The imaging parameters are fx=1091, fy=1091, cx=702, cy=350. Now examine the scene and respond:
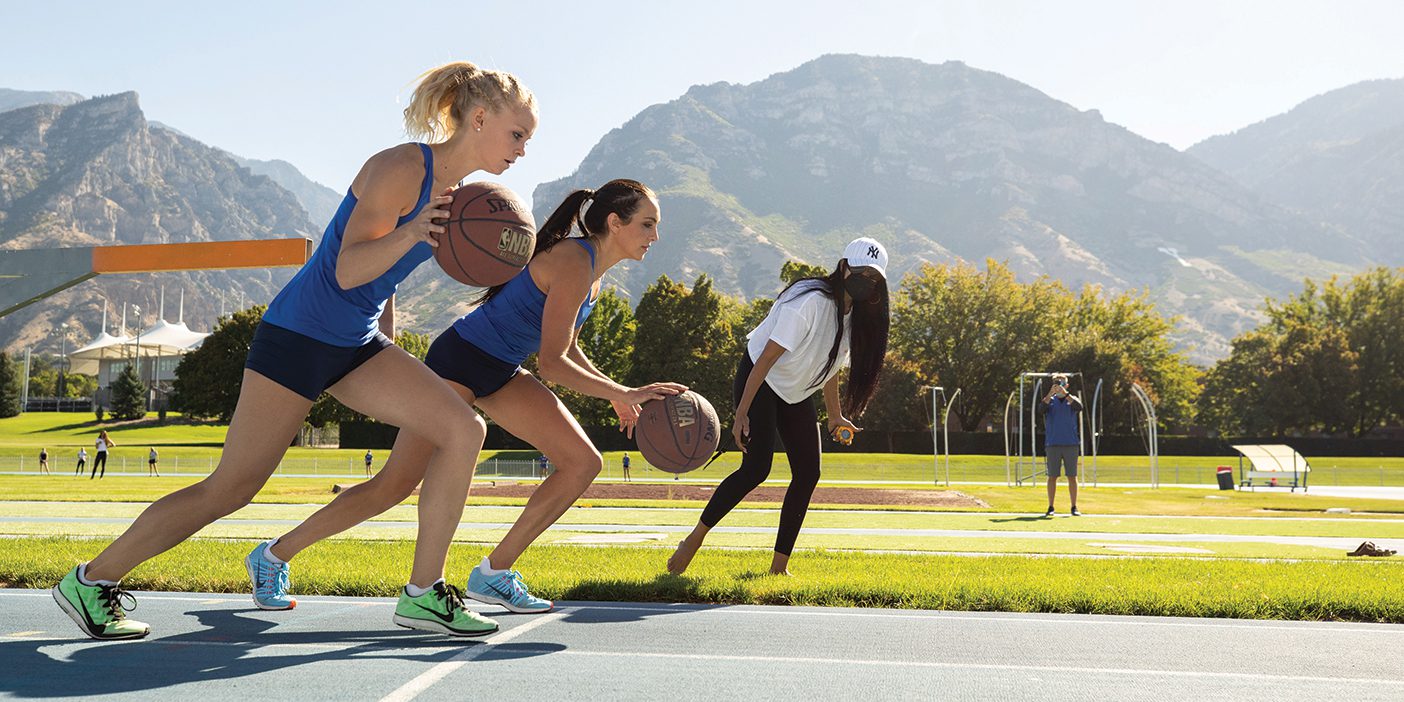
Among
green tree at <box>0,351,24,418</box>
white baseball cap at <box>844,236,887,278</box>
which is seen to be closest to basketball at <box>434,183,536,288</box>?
white baseball cap at <box>844,236,887,278</box>

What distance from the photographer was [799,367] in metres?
6.70

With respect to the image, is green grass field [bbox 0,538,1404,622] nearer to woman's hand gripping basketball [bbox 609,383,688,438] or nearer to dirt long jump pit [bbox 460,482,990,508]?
woman's hand gripping basketball [bbox 609,383,688,438]

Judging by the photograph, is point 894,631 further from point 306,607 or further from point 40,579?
point 40,579

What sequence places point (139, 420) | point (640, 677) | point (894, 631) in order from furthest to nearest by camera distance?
point (139, 420) < point (894, 631) < point (640, 677)

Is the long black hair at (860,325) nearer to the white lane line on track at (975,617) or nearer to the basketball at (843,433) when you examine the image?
the basketball at (843,433)

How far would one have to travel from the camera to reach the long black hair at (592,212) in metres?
5.42

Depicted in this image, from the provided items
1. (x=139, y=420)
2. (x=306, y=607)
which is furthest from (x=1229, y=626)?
(x=139, y=420)

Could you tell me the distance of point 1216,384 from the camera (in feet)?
302

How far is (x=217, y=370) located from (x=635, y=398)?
242 feet

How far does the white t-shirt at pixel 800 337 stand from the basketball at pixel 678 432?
0.71 m

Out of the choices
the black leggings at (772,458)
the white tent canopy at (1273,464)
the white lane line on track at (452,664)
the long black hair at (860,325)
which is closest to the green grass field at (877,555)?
the black leggings at (772,458)

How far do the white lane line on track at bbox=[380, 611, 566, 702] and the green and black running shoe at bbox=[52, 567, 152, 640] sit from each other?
1489 mm

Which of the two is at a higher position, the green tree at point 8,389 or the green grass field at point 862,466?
the green tree at point 8,389

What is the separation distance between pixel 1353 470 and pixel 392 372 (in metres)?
54.4
